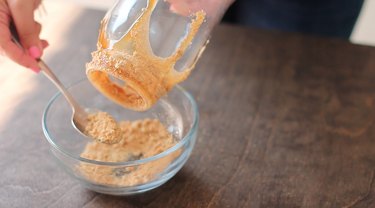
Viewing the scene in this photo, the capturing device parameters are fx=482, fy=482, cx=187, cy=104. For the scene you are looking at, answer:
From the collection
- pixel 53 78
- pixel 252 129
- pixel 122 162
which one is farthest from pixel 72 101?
pixel 252 129

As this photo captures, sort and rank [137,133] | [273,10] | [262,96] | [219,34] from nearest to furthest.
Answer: [137,133] → [262,96] → [219,34] → [273,10]

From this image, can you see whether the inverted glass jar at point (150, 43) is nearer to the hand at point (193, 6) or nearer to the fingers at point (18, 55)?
the hand at point (193, 6)

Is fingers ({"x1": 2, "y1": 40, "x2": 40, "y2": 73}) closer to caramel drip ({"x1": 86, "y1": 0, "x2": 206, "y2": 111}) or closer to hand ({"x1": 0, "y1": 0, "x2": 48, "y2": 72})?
hand ({"x1": 0, "y1": 0, "x2": 48, "y2": 72})

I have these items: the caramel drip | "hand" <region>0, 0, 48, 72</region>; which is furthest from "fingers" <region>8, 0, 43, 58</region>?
the caramel drip

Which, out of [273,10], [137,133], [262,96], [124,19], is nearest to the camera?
[124,19]

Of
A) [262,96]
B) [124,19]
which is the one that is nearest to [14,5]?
[124,19]

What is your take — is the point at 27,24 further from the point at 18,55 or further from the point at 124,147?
the point at 124,147

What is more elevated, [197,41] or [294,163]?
[197,41]

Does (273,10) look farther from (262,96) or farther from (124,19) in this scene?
(124,19)
